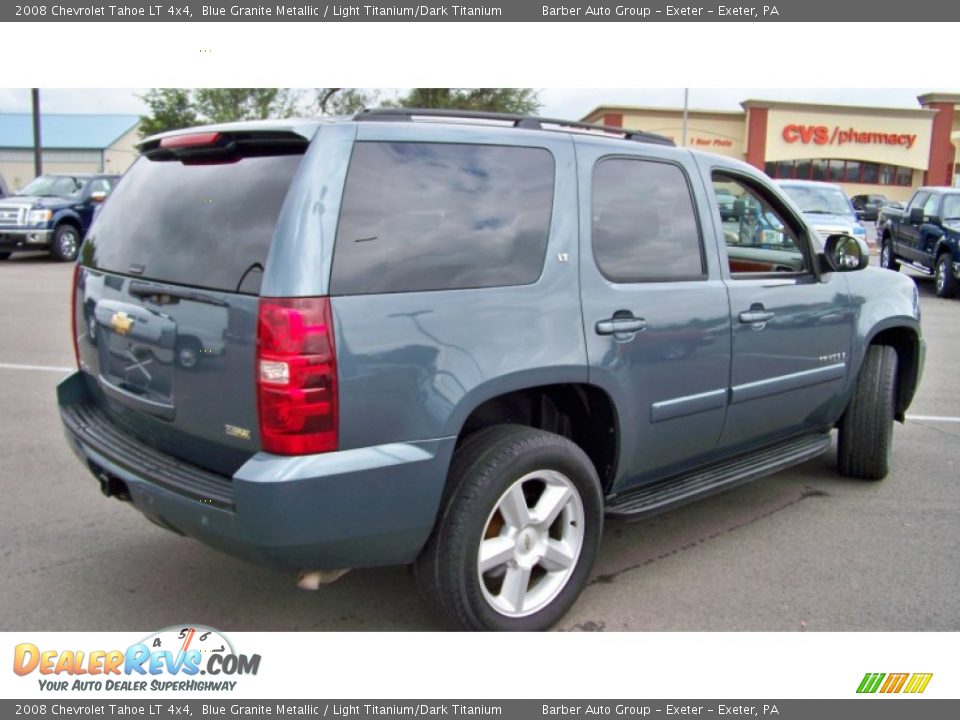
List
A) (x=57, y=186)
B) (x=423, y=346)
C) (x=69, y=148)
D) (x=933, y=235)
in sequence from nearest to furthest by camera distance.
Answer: (x=423, y=346) < (x=933, y=235) < (x=57, y=186) < (x=69, y=148)

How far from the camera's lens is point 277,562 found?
107 inches

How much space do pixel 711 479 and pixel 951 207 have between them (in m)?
13.1

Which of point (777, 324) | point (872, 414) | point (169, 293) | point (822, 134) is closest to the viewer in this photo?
point (169, 293)

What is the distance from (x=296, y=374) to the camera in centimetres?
263

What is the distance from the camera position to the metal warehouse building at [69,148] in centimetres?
6134

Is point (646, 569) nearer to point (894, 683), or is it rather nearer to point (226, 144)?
point (894, 683)

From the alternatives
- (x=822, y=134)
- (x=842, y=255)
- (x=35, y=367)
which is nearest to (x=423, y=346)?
(x=842, y=255)

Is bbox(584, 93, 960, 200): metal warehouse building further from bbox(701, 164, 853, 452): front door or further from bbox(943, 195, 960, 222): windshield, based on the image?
bbox(701, 164, 853, 452): front door

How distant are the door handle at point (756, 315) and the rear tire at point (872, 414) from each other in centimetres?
116

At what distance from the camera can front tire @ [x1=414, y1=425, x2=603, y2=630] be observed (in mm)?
2977

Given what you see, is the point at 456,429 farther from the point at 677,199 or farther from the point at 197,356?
the point at 677,199

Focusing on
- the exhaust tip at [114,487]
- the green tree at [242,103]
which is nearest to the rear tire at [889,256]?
the exhaust tip at [114,487]

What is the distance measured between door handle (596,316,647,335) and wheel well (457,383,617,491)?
0.77 feet

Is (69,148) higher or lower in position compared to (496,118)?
higher
